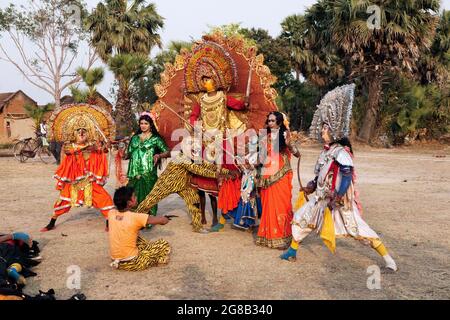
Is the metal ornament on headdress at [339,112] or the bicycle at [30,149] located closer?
the metal ornament on headdress at [339,112]

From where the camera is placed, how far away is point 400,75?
79.5 ft

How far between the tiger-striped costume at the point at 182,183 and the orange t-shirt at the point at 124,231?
1.58 m

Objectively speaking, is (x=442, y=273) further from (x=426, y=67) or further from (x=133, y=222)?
(x=426, y=67)

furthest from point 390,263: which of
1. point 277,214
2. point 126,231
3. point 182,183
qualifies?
point 182,183

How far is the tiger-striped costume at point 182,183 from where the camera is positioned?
20.2 ft

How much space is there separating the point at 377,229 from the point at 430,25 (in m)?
19.3

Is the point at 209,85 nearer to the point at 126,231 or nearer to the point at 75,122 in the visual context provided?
the point at 75,122

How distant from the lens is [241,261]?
4961mm

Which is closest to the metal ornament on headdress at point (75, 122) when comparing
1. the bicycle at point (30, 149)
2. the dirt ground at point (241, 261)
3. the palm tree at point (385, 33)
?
the dirt ground at point (241, 261)

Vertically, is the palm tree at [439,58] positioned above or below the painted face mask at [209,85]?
above

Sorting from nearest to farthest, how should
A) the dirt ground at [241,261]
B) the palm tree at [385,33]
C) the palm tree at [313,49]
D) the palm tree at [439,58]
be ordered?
the dirt ground at [241,261]
the palm tree at [385,33]
the palm tree at [439,58]
the palm tree at [313,49]
